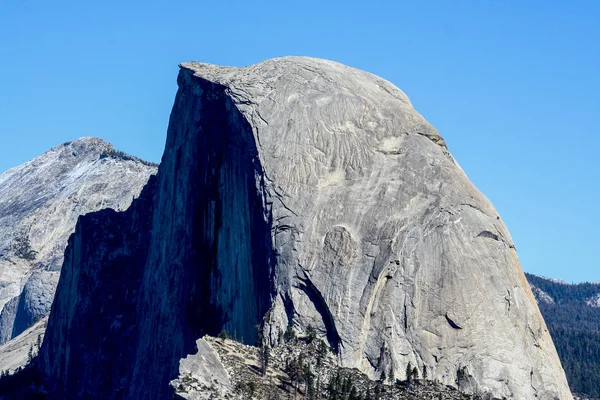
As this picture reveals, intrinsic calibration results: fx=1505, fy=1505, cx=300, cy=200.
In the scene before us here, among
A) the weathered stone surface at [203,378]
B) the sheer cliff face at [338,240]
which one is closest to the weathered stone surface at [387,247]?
the sheer cliff face at [338,240]

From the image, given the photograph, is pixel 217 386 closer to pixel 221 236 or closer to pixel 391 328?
pixel 391 328

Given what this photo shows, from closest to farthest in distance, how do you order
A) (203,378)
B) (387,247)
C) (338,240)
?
1. (203,378)
2. (387,247)
3. (338,240)

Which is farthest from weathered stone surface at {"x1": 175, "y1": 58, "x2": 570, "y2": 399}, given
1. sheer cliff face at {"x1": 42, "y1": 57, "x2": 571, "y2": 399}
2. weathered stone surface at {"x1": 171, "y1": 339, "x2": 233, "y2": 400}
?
weathered stone surface at {"x1": 171, "y1": 339, "x2": 233, "y2": 400}

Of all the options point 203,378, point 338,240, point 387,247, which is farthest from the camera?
point 338,240

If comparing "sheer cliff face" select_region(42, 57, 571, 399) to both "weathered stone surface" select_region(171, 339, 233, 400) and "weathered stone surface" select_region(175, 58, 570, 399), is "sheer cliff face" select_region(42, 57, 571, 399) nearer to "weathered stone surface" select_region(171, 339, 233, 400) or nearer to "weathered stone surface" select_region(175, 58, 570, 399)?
"weathered stone surface" select_region(175, 58, 570, 399)

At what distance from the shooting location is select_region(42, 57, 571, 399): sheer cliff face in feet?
452

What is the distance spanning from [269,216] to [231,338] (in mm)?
14305

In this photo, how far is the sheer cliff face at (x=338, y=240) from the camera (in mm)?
137750

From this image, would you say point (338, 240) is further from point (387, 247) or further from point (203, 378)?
point (203, 378)

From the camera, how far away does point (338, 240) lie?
472 feet

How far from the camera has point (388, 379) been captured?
435 feet

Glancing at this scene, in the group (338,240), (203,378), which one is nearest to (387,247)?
(338,240)

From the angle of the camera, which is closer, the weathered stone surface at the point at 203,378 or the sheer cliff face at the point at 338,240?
the weathered stone surface at the point at 203,378

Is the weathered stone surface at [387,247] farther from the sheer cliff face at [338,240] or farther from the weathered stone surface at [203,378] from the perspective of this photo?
the weathered stone surface at [203,378]
